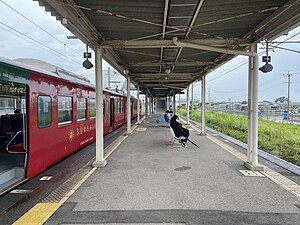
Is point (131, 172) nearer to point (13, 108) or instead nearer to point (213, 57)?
point (13, 108)

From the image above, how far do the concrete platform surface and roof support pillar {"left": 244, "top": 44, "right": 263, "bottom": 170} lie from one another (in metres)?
0.29

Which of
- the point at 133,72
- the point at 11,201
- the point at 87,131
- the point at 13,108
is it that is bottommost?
the point at 11,201

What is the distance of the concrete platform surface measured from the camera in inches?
119

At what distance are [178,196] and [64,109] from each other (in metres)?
3.76

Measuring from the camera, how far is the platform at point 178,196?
3029 mm

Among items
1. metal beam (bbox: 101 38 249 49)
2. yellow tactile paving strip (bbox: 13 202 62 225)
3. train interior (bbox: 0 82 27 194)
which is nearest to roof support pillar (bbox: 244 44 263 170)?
metal beam (bbox: 101 38 249 49)

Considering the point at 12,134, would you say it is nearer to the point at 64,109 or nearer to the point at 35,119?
the point at 64,109

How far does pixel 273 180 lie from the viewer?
452 centimetres

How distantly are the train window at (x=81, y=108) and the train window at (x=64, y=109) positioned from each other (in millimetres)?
624

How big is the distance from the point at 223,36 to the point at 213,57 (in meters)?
2.30

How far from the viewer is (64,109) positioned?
607 cm

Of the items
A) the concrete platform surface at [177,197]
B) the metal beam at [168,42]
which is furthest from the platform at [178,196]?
the metal beam at [168,42]

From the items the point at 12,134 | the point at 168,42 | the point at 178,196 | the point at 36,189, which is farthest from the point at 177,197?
the point at 12,134

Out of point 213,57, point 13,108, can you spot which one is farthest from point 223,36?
point 13,108
